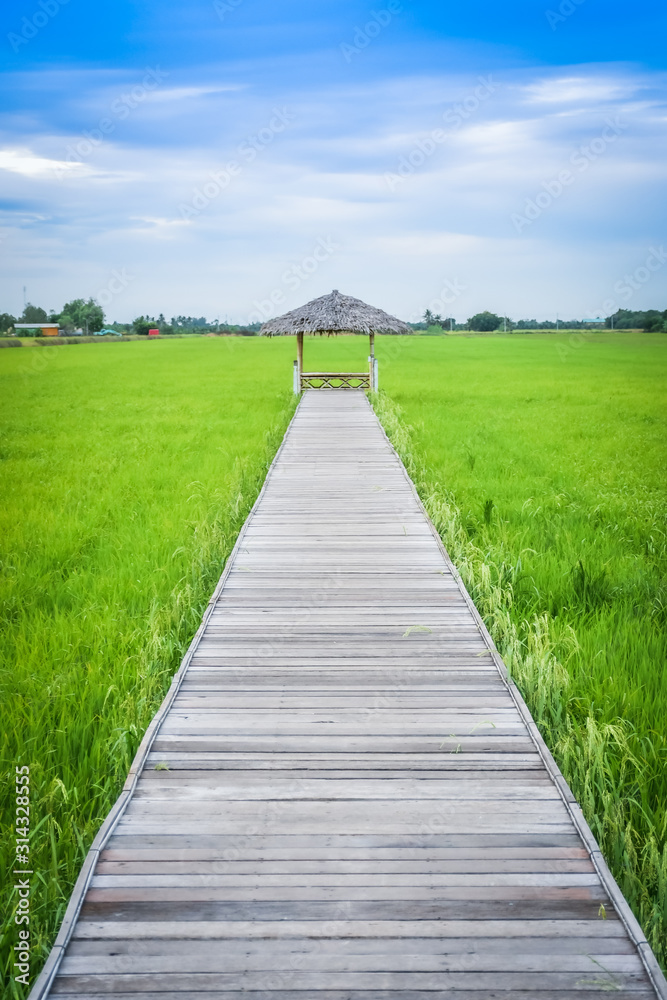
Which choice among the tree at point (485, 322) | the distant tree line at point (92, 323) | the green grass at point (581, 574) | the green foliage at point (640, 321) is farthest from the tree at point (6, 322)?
the green grass at point (581, 574)

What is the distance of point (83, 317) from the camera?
8225 centimetres

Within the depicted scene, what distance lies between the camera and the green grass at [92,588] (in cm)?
279

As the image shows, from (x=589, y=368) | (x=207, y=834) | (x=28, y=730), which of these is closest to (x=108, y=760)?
(x=28, y=730)

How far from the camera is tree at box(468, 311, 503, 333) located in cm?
8050

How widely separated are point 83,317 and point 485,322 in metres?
46.4

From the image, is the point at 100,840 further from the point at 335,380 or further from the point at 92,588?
the point at 335,380

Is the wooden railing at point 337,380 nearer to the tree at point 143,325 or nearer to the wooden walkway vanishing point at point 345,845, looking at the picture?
the wooden walkway vanishing point at point 345,845

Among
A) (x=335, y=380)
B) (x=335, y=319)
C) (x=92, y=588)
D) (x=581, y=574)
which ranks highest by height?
(x=335, y=319)

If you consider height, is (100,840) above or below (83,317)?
below

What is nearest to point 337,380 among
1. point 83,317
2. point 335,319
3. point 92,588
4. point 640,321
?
point 335,319

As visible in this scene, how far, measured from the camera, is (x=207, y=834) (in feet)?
7.91

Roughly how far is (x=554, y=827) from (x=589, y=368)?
27381 millimetres

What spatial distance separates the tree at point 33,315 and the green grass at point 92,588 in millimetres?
87144

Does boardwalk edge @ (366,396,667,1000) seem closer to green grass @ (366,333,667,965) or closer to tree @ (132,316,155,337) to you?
green grass @ (366,333,667,965)
